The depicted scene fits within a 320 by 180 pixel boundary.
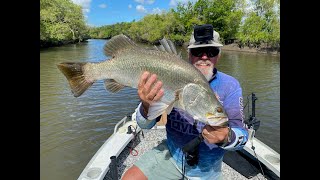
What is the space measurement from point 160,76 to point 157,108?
314 millimetres

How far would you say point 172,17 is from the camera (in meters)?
80.1

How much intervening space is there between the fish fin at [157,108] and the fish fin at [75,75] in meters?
0.73

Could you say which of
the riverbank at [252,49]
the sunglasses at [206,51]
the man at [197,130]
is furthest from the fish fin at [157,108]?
the riverbank at [252,49]

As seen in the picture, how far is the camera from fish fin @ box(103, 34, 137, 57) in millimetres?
2865

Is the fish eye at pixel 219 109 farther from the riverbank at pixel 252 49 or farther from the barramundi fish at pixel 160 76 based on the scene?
the riverbank at pixel 252 49

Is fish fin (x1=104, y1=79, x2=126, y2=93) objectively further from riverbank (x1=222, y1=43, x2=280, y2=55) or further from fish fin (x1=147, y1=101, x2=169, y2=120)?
riverbank (x1=222, y1=43, x2=280, y2=55)

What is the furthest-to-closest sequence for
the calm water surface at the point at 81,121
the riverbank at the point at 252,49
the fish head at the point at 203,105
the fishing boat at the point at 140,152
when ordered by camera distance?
1. the riverbank at the point at 252,49
2. the calm water surface at the point at 81,121
3. the fishing boat at the point at 140,152
4. the fish head at the point at 203,105

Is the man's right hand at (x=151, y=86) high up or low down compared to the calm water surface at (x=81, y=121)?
up

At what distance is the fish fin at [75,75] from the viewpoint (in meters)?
2.88
